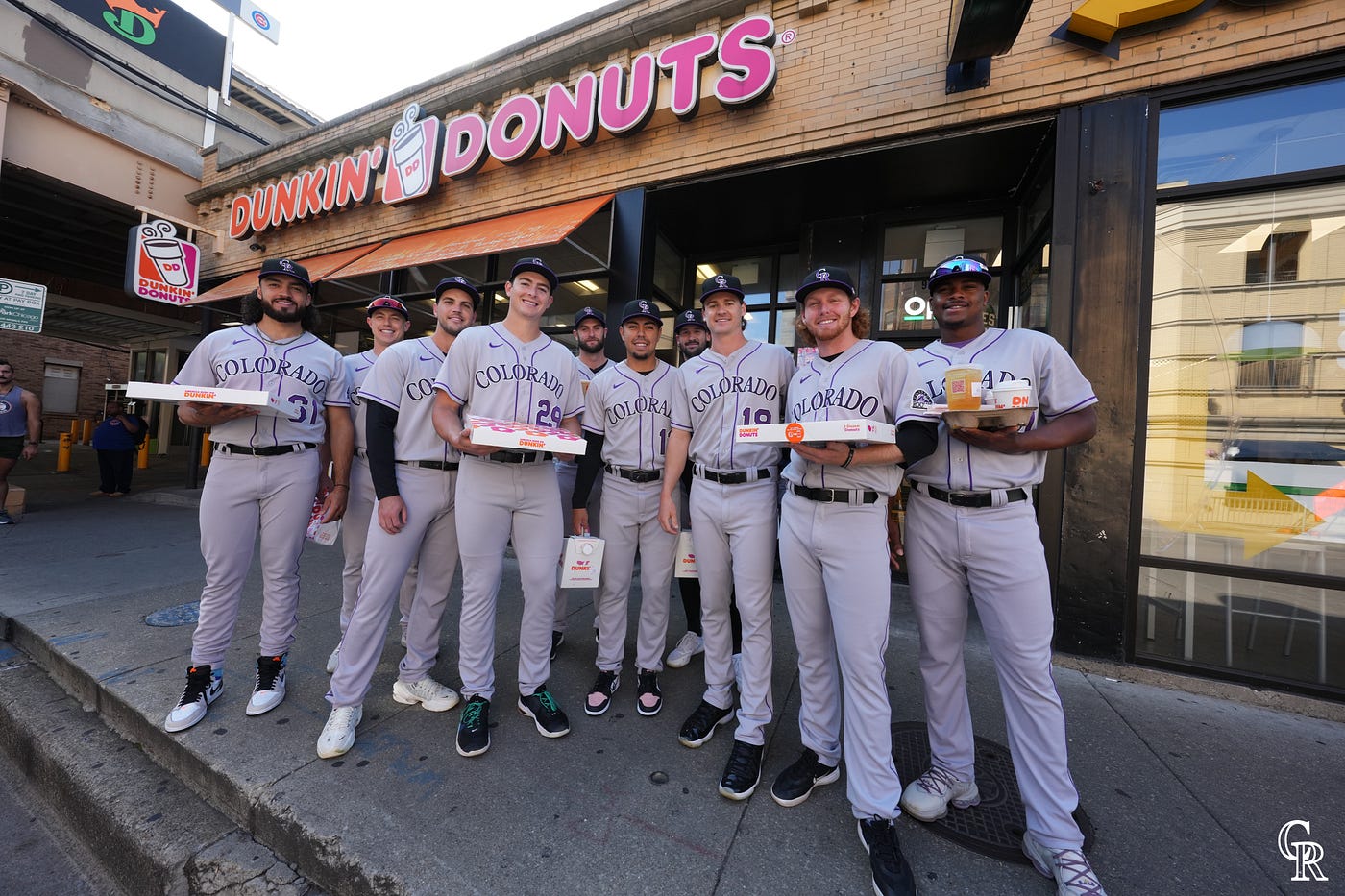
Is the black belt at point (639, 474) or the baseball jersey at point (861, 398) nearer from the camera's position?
the baseball jersey at point (861, 398)

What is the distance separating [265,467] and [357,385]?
0.85 metres

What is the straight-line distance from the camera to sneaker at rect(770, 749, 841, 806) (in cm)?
210

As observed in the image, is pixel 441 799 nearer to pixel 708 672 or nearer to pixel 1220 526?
pixel 708 672

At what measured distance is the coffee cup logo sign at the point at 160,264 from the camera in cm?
836

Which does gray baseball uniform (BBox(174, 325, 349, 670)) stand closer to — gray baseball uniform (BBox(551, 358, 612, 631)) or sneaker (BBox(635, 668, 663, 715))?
gray baseball uniform (BBox(551, 358, 612, 631))

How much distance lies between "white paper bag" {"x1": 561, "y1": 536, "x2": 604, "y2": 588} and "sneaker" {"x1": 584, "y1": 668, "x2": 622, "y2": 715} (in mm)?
644

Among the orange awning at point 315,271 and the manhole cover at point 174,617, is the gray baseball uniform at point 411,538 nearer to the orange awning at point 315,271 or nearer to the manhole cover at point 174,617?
the manhole cover at point 174,617

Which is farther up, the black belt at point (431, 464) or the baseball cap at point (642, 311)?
the baseball cap at point (642, 311)

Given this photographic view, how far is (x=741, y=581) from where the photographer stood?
243cm

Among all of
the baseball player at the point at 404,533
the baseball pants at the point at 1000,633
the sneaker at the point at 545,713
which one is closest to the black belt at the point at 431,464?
the baseball player at the point at 404,533

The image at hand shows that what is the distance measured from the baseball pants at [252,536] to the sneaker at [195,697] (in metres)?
0.06

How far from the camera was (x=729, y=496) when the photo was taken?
2488 mm

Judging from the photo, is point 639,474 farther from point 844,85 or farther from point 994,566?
point 844,85

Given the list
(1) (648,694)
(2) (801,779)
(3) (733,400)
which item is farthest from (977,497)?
(1) (648,694)
